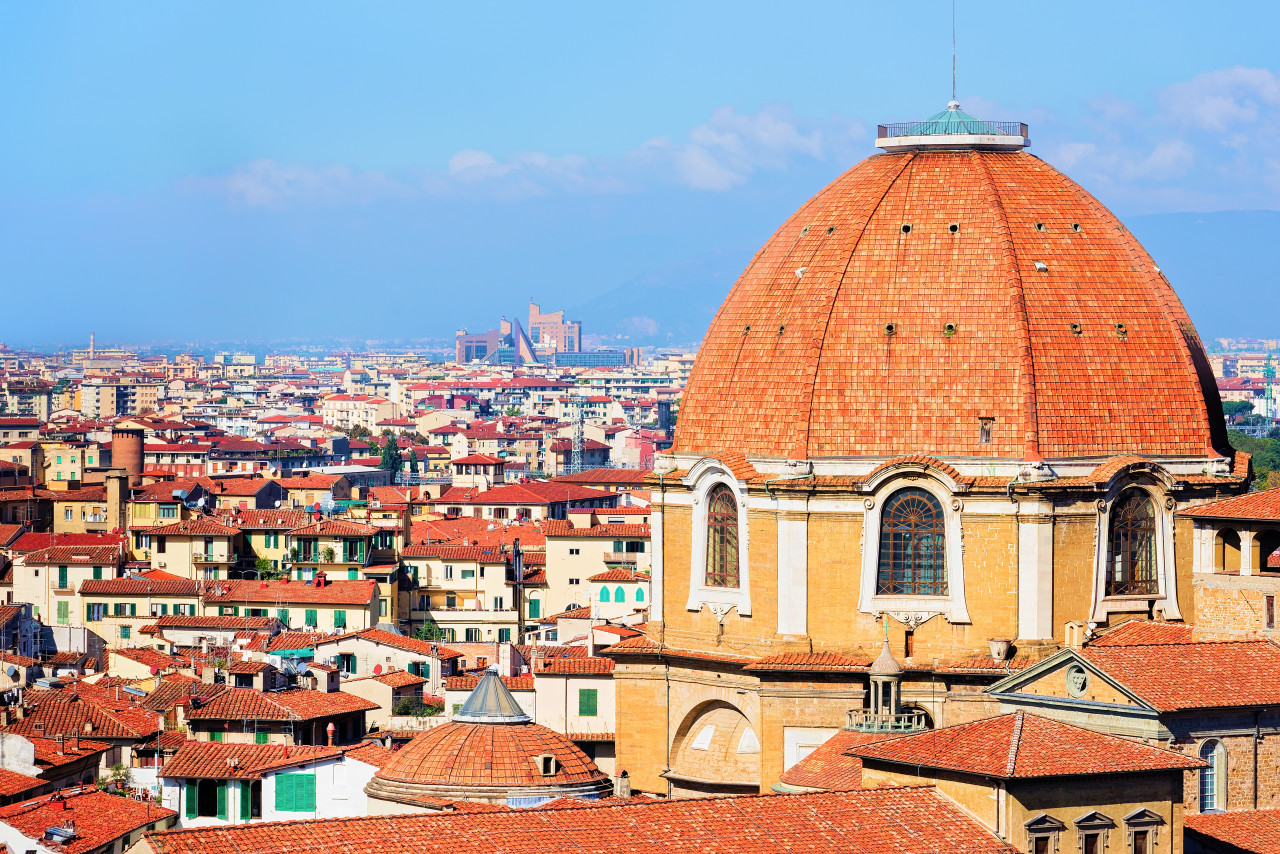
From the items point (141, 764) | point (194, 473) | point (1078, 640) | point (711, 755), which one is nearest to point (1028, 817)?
point (1078, 640)

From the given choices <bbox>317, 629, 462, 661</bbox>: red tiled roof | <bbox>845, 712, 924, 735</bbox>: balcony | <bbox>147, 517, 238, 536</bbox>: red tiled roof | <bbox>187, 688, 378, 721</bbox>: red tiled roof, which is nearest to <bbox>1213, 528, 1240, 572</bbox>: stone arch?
<bbox>845, 712, 924, 735</bbox>: balcony

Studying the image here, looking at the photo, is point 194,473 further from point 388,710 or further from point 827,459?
point 827,459

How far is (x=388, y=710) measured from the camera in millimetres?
57344

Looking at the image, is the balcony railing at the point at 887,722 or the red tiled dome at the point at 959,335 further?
the red tiled dome at the point at 959,335

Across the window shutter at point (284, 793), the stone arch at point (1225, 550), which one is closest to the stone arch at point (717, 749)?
the window shutter at point (284, 793)

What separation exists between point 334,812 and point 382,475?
370 ft

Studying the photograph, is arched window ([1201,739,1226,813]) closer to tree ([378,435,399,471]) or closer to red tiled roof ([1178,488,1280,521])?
red tiled roof ([1178,488,1280,521])

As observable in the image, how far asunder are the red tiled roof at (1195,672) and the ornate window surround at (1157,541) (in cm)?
339

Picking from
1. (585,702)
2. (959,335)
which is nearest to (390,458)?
(585,702)

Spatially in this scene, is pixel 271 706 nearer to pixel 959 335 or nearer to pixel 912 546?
pixel 912 546

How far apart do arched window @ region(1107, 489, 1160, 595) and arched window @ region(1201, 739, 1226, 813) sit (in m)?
5.25

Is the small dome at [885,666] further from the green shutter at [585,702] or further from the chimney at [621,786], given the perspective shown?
the green shutter at [585,702]

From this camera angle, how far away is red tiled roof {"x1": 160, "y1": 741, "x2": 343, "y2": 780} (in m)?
42.6

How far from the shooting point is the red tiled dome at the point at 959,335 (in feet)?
131
